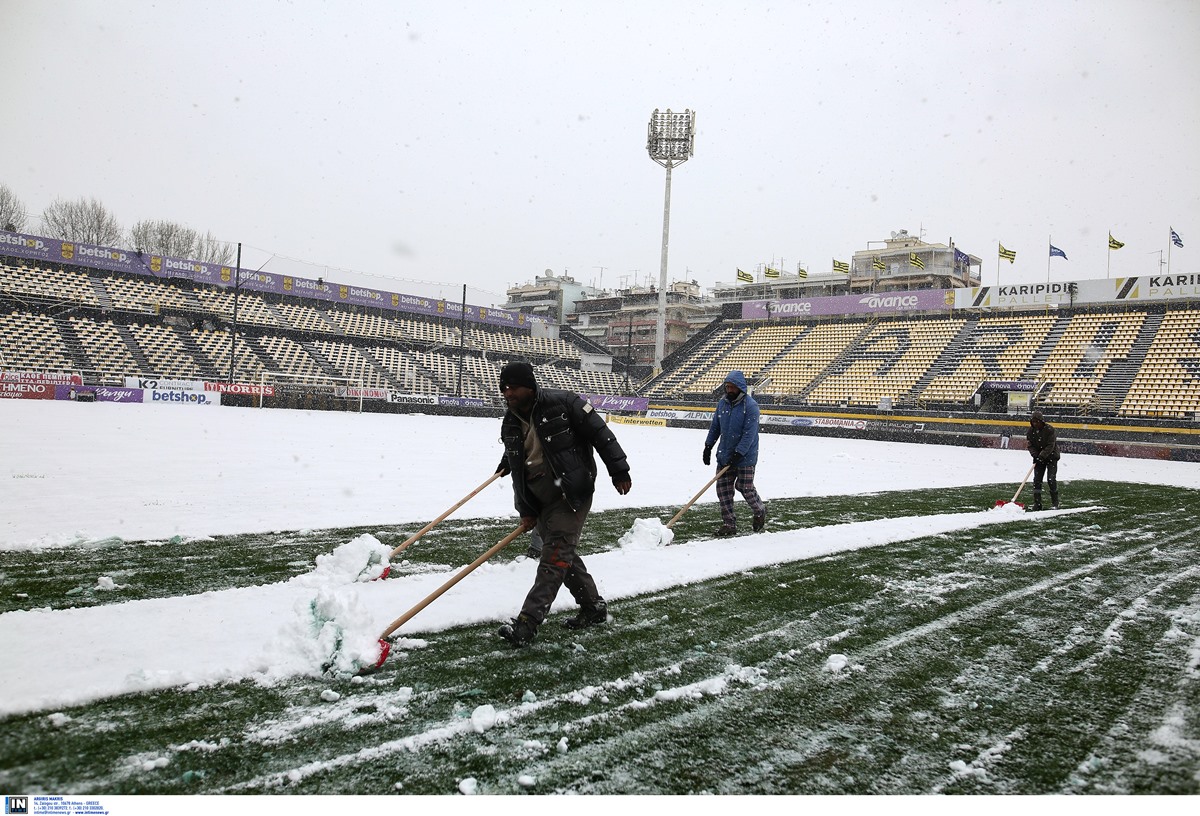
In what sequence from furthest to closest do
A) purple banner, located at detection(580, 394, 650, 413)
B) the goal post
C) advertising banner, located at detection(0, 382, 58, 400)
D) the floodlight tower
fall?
1. the floodlight tower
2. purple banner, located at detection(580, 394, 650, 413)
3. the goal post
4. advertising banner, located at detection(0, 382, 58, 400)

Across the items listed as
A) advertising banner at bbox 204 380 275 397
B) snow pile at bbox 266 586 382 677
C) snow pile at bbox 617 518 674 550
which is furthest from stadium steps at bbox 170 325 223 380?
snow pile at bbox 266 586 382 677

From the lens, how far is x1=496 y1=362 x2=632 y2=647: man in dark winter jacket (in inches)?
172

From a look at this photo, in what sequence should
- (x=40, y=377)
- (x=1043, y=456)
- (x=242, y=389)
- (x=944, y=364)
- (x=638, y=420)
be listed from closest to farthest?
(x=1043, y=456) → (x=40, y=377) → (x=242, y=389) → (x=944, y=364) → (x=638, y=420)

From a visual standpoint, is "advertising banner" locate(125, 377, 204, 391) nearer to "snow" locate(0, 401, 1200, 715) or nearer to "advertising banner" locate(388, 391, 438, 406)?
"advertising banner" locate(388, 391, 438, 406)

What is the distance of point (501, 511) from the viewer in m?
9.49

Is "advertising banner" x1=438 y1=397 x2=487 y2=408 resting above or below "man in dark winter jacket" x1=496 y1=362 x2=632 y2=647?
above

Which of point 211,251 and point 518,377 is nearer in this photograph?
point 518,377

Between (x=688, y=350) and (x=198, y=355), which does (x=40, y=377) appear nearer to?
(x=198, y=355)

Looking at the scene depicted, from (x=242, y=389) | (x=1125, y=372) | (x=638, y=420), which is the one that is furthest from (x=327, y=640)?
(x=1125, y=372)

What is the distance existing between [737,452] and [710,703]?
489 cm

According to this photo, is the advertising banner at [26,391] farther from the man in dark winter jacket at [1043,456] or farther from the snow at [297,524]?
the man in dark winter jacket at [1043,456]

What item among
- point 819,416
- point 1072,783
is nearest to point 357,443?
point 1072,783

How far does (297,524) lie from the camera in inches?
308

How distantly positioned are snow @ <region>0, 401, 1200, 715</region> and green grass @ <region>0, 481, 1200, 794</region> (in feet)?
0.59
